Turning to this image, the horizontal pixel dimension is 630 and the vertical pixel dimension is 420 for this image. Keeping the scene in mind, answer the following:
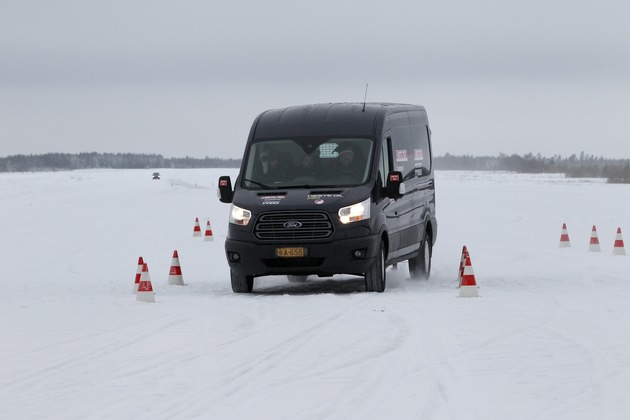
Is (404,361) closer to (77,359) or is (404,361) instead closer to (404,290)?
(77,359)

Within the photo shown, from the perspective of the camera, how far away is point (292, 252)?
15.3 metres

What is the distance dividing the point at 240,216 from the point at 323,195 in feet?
3.64

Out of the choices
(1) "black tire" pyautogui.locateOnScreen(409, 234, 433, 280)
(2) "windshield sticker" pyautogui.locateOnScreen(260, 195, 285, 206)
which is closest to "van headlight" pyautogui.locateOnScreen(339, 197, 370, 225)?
(2) "windshield sticker" pyautogui.locateOnScreen(260, 195, 285, 206)

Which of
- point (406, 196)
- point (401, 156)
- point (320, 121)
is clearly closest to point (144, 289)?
point (320, 121)

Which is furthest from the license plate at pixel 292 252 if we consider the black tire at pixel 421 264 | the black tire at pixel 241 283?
the black tire at pixel 421 264

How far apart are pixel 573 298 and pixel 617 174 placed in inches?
3663

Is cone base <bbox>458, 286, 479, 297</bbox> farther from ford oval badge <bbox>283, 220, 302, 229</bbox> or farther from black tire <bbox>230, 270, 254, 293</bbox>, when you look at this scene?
black tire <bbox>230, 270, 254, 293</bbox>

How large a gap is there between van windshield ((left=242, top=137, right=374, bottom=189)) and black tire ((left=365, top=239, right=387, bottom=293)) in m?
1.01

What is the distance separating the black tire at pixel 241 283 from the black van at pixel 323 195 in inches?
0.6

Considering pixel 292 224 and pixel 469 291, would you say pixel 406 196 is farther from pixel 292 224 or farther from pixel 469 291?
pixel 469 291

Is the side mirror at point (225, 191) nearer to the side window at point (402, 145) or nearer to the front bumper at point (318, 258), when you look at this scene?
the front bumper at point (318, 258)

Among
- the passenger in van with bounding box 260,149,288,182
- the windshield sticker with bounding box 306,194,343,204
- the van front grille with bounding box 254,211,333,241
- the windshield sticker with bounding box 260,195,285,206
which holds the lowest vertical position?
the van front grille with bounding box 254,211,333,241

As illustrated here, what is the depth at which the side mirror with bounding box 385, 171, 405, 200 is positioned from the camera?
16078 millimetres

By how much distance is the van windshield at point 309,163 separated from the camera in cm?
1606
